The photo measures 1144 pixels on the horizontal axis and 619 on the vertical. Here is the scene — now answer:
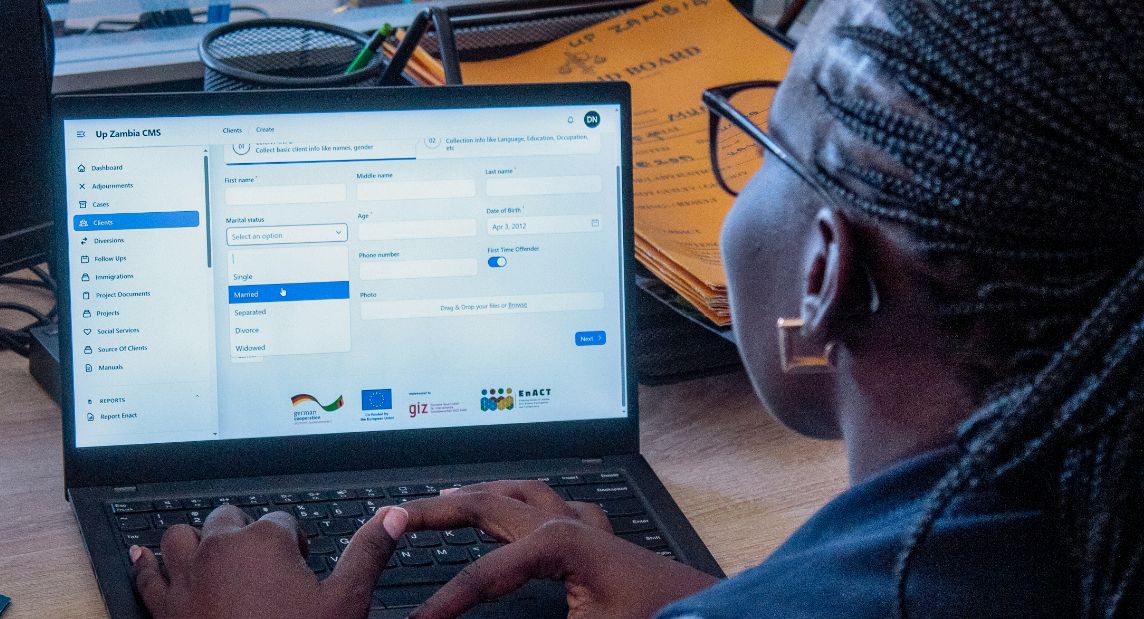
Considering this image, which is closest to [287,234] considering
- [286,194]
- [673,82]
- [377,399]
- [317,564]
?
[286,194]

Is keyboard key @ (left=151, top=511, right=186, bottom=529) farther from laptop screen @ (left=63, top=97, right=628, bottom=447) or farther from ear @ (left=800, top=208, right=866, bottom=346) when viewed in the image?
ear @ (left=800, top=208, right=866, bottom=346)

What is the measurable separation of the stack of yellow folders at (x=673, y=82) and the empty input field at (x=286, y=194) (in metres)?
0.26

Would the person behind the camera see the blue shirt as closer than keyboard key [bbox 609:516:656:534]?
Yes

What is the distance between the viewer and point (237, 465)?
2.72 feet

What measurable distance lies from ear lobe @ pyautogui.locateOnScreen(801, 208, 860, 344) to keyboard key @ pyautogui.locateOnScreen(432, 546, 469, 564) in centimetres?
29

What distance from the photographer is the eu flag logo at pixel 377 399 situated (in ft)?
2.78

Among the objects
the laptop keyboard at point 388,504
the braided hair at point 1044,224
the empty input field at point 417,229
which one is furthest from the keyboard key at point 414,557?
the braided hair at point 1044,224

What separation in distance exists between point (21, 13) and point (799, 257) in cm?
65

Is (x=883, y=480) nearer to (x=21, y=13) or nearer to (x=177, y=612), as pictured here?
(x=177, y=612)

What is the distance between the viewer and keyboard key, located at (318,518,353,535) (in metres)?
0.78

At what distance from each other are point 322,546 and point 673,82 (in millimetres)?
586

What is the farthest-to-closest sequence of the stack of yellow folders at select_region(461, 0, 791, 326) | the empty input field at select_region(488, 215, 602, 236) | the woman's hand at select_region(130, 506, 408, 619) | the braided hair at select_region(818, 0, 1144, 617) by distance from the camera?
the stack of yellow folders at select_region(461, 0, 791, 326), the empty input field at select_region(488, 215, 602, 236), the woman's hand at select_region(130, 506, 408, 619), the braided hair at select_region(818, 0, 1144, 617)

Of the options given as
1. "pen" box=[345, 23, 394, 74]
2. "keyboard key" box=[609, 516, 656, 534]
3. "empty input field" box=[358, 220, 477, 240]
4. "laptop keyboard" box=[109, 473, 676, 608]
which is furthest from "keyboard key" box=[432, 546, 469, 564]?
"pen" box=[345, 23, 394, 74]

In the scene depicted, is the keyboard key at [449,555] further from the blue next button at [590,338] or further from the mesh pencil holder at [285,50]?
the mesh pencil holder at [285,50]
